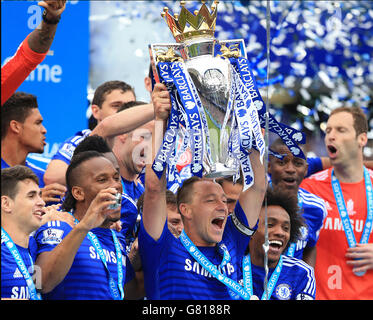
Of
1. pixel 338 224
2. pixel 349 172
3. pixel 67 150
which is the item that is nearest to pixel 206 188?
pixel 67 150

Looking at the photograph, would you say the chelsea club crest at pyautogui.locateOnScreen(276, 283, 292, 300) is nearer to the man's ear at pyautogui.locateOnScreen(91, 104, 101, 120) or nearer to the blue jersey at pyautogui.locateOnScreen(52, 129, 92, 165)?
the blue jersey at pyautogui.locateOnScreen(52, 129, 92, 165)

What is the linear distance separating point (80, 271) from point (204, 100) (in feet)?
2.77

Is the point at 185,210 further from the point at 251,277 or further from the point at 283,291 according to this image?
the point at 283,291

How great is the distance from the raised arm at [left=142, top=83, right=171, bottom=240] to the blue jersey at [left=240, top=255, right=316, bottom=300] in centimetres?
66

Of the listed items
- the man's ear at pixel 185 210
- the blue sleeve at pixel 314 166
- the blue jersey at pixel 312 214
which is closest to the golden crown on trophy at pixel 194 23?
the man's ear at pixel 185 210

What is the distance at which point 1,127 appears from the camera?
3277 mm

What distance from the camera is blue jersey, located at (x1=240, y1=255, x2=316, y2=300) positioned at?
350 centimetres

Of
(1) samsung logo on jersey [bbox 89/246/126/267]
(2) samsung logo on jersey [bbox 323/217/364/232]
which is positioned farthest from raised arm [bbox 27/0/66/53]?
(2) samsung logo on jersey [bbox 323/217/364/232]

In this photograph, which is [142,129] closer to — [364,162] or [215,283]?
[215,283]

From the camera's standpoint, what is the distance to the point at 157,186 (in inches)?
120

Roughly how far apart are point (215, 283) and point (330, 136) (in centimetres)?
139

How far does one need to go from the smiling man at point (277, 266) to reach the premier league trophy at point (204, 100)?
1.77ft

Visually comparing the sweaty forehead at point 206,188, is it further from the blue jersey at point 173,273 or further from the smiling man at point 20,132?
the smiling man at point 20,132

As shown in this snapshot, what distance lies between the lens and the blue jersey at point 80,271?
295 cm
